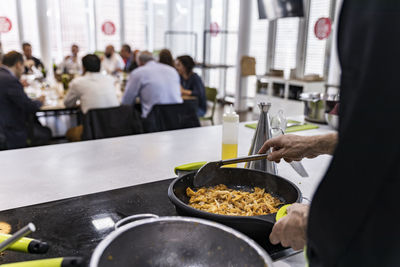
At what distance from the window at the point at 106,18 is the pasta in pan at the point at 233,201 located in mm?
8759

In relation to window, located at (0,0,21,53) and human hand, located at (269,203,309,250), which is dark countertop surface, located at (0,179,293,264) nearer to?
human hand, located at (269,203,309,250)

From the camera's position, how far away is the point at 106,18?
29.9 ft

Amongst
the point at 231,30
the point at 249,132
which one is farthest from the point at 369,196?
the point at 231,30

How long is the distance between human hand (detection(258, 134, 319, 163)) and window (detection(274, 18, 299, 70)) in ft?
18.4

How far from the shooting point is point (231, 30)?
8.41m

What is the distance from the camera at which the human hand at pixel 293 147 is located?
1.07 m

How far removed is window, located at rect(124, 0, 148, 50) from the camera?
9.20 m

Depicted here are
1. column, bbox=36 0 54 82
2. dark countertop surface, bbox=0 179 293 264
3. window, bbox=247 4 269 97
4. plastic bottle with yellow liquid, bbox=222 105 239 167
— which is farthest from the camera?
column, bbox=36 0 54 82

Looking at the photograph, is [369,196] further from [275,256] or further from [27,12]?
[27,12]

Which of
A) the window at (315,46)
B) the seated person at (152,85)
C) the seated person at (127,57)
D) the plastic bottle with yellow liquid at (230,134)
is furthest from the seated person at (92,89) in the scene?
the window at (315,46)

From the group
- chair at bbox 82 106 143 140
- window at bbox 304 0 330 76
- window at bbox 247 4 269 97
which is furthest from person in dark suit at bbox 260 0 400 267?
window at bbox 247 4 269 97

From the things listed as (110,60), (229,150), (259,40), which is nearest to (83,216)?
(229,150)

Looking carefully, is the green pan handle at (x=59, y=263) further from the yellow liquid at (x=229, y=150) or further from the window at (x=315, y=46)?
the window at (x=315, y=46)

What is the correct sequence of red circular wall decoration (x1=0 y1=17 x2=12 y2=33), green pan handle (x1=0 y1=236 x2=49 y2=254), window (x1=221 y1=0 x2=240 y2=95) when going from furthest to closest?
window (x1=221 y1=0 x2=240 y2=95), red circular wall decoration (x1=0 y1=17 x2=12 y2=33), green pan handle (x1=0 y1=236 x2=49 y2=254)
